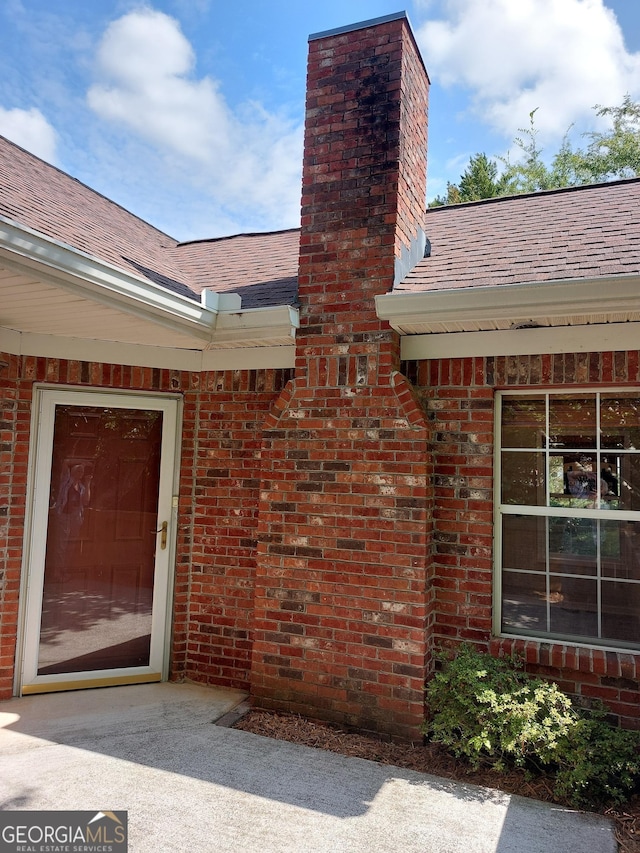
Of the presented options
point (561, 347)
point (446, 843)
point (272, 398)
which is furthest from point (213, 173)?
point (446, 843)

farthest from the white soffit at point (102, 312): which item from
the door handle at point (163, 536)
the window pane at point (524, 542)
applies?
the window pane at point (524, 542)

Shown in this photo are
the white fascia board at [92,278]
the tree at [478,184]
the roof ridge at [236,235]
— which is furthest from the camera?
the tree at [478,184]

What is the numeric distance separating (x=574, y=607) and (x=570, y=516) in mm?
599

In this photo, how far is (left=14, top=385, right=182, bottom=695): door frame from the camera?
14.4 ft

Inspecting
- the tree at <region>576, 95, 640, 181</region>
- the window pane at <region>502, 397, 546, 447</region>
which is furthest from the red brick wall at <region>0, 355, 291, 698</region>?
the tree at <region>576, 95, 640, 181</region>

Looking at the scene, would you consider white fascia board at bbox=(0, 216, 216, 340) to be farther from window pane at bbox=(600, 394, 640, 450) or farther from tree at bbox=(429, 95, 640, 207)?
tree at bbox=(429, 95, 640, 207)

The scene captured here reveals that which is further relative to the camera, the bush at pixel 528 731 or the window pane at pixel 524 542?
the window pane at pixel 524 542

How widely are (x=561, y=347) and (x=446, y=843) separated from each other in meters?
2.88

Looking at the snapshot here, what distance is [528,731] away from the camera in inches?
126

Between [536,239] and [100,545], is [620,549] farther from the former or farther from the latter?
[100,545]

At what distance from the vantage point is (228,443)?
478cm

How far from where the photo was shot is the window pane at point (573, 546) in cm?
375

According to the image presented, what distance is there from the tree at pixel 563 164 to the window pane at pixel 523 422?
51.2 feet

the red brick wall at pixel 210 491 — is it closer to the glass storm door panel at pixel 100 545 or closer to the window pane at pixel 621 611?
the glass storm door panel at pixel 100 545
